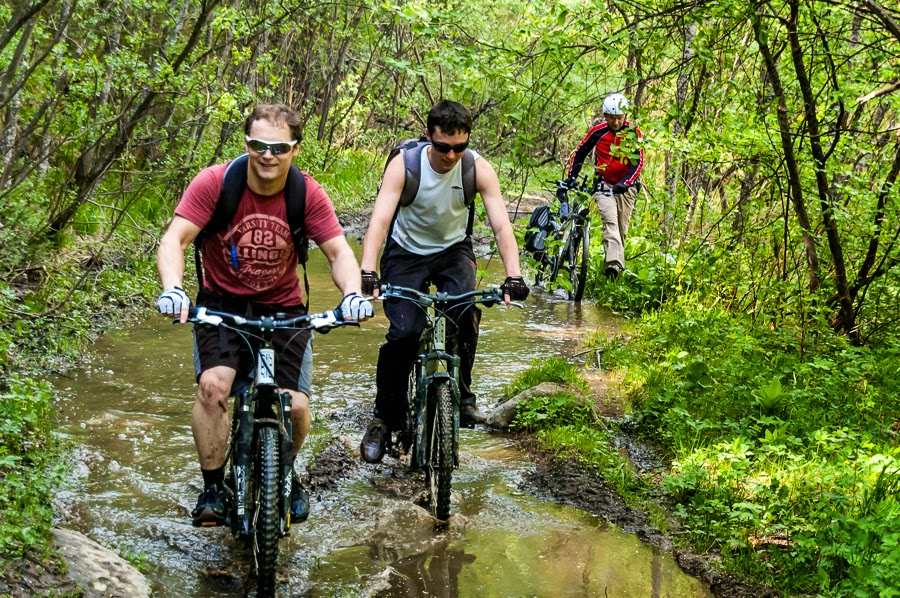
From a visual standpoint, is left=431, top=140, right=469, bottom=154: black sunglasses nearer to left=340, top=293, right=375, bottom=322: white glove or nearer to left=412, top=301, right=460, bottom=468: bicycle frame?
left=412, top=301, right=460, bottom=468: bicycle frame

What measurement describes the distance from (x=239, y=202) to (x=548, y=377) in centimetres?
413

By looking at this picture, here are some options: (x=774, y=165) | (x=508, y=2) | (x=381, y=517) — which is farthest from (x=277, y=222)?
(x=508, y=2)

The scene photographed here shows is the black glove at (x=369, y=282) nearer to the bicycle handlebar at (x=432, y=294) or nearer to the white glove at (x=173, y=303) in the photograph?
the bicycle handlebar at (x=432, y=294)

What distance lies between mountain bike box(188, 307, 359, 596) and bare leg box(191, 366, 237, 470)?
0.10 m

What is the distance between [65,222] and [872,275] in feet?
25.6

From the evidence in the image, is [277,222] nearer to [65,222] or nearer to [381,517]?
[381,517]

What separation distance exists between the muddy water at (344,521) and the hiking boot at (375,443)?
0.15 meters

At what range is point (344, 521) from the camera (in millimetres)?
5449

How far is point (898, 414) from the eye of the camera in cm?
672

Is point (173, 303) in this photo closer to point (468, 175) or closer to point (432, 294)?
point (432, 294)

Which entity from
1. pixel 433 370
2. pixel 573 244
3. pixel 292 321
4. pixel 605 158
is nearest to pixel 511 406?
pixel 433 370

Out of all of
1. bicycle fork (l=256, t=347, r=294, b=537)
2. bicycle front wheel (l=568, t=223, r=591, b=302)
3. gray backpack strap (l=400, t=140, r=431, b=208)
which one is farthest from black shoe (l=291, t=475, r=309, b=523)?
bicycle front wheel (l=568, t=223, r=591, b=302)

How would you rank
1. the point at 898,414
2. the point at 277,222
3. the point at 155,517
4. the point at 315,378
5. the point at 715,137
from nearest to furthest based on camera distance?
the point at 277,222 → the point at 155,517 → the point at 898,414 → the point at 715,137 → the point at 315,378

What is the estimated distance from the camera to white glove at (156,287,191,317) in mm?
3957
